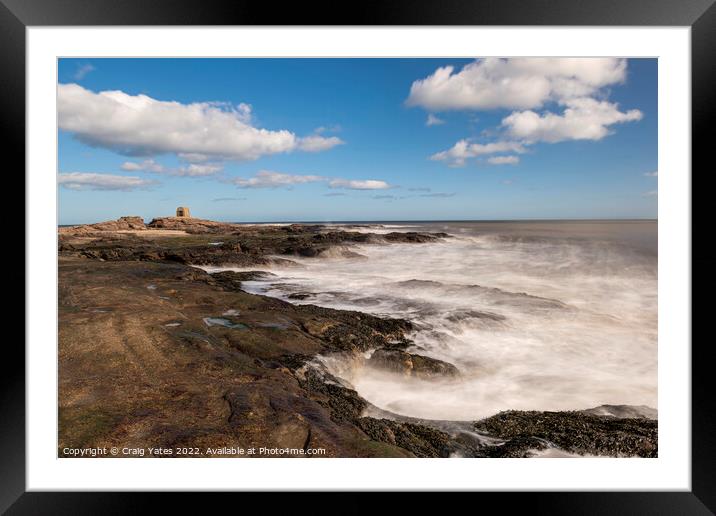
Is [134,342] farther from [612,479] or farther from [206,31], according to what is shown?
[612,479]

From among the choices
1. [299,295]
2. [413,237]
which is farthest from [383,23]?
[413,237]

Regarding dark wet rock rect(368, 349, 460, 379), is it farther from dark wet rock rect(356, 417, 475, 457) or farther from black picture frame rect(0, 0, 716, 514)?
black picture frame rect(0, 0, 716, 514)

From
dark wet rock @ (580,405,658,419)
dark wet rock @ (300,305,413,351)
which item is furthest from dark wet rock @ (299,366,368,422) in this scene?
dark wet rock @ (580,405,658,419)

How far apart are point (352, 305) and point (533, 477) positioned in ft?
17.5

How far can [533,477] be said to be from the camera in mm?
2492

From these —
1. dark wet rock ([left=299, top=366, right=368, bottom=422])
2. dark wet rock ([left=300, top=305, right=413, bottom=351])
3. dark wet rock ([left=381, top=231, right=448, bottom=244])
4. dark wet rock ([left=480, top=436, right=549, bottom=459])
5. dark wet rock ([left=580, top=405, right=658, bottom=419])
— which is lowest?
dark wet rock ([left=480, top=436, right=549, bottom=459])

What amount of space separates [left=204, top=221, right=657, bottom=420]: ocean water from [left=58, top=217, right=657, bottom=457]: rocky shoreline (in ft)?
1.02

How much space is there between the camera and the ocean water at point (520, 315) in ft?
13.3

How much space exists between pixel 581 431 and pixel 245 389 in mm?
3476

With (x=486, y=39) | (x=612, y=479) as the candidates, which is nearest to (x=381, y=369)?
(x=612, y=479)

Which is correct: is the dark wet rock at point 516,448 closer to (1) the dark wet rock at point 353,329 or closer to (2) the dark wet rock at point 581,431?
(2) the dark wet rock at point 581,431

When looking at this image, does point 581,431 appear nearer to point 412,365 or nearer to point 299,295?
point 412,365

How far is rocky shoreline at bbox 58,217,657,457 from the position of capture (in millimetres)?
2637

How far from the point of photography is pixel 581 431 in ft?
11.2
